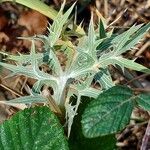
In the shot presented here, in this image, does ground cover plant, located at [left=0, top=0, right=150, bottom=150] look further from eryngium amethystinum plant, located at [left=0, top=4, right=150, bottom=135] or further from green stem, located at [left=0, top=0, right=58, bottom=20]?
green stem, located at [left=0, top=0, right=58, bottom=20]

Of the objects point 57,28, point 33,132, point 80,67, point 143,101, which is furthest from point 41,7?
point 143,101

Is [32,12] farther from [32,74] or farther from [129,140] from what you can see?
[32,74]

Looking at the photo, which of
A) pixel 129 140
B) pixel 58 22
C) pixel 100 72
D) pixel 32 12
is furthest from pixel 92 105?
pixel 32 12

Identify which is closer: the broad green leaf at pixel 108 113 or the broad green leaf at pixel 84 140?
the broad green leaf at pixel 108 113

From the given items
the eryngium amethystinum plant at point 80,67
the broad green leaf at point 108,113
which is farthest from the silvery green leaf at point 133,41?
the broad green leaf at point 108,113

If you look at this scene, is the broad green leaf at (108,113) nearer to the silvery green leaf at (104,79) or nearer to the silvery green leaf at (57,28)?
the silvery green leaf at (104,79)

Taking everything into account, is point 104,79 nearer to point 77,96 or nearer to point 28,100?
point 77,96

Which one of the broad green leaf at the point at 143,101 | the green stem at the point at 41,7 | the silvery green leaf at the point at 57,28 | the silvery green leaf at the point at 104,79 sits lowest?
the silvery green leaf at the point at 104,79

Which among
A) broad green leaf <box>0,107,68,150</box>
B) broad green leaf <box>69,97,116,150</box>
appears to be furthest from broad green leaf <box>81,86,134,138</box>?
broad green leaf <box>69,97,116,150</box>
